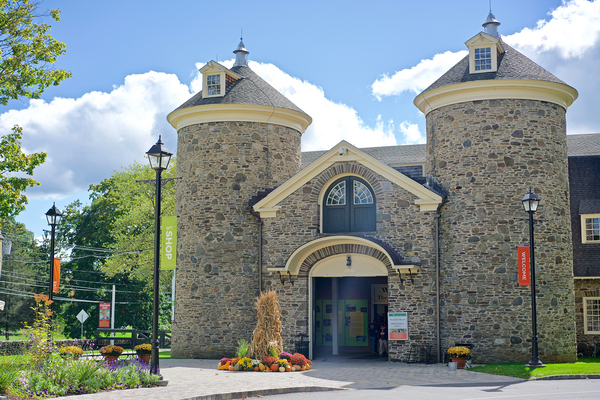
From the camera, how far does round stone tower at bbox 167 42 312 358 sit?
23.5m

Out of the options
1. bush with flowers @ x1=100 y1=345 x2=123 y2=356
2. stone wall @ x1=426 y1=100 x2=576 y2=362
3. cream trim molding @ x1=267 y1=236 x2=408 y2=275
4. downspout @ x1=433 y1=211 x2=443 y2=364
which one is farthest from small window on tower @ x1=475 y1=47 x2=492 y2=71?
bush with flowers @ x1=100 y1=345 x2=123 y2=356

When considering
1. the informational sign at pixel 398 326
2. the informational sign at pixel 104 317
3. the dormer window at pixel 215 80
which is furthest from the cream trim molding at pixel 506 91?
the informational sign at pixel 104 317

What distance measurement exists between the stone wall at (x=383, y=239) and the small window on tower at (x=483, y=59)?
5.37 m

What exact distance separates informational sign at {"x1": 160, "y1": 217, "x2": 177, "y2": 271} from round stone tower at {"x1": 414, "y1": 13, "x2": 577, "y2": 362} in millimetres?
9962

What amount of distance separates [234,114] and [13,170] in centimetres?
954

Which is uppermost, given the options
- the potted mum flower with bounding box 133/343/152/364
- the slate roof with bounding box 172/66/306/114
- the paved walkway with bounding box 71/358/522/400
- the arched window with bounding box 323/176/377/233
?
the slate roof with bounding box 172/66/306/114

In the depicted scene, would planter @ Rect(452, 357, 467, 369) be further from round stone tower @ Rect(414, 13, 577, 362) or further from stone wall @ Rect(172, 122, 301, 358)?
stone wall @ Rect(172, 122, 301, 358)

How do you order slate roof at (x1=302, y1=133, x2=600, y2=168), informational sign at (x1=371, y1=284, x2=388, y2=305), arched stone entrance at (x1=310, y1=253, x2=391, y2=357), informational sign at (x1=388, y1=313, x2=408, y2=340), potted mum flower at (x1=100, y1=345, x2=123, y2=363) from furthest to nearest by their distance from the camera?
slate roof at (x1=302, y1=133, x2=600, y2=168), informational sign at (x1=371, y1=284, x2=388, y2=305), arched stone entrance at (x1=310, y1=253, x2=391, y2=357), informational sign at (x1=388, y1=313, x2=408, y2=340), potted mum flower at (x1=100, y1=345, x2=123, y2=363)

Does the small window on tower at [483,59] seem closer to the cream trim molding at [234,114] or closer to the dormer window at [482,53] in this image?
the dormer window at [482,53]

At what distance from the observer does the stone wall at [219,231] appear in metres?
23.5

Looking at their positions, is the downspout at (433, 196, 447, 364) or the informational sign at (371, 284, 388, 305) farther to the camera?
the informational sign at (371, 284, 388, 305)

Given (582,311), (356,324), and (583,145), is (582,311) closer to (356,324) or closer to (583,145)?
(583,145)

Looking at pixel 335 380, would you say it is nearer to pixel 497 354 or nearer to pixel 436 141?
pixel 497 354

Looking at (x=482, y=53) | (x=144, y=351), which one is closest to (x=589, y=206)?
(x=482, y=53)
